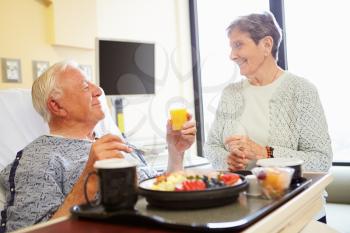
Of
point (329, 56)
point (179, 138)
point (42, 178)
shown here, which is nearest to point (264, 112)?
point (179, 138)

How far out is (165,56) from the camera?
3395mm

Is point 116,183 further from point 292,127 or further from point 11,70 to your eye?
point 11,70

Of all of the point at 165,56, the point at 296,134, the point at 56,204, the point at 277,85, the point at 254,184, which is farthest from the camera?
the point at 165,56

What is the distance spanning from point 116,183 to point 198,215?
17 cm

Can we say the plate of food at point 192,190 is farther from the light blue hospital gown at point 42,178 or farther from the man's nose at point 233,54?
the man's nose at point 233,54

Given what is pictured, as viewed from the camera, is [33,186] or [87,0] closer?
[33,186]

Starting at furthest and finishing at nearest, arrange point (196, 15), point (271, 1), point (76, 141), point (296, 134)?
point (196, 15) < point (271, 1) < point (296, 134) < point (76, 141)

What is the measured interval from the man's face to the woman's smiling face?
68cm

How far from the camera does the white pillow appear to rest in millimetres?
1602

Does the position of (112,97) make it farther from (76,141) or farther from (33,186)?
(33,186)

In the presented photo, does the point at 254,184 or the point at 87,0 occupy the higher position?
the point at 87,0

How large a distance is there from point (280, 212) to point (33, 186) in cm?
77

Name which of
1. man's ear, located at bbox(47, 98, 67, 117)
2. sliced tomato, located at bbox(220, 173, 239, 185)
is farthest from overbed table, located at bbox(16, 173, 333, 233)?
man's ear, located at bbox(47, 98, 67, 117)

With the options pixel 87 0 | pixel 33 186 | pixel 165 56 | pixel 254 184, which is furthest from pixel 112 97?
pixel 254 184
